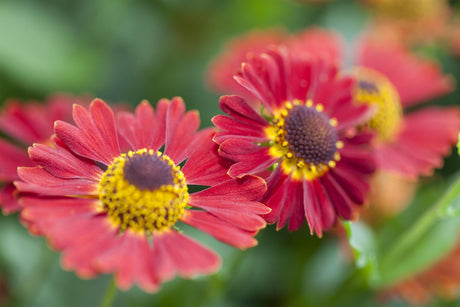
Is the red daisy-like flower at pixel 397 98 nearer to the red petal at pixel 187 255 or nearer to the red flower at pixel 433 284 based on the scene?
the red flower at pixel 433 284

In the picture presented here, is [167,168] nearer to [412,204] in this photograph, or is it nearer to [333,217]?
[333,217]

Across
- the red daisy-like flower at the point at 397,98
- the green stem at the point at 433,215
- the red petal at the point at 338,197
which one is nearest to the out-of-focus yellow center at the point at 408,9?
the red daisy-like flower at the point at 397,98

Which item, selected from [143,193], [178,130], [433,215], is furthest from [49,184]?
[433,215]

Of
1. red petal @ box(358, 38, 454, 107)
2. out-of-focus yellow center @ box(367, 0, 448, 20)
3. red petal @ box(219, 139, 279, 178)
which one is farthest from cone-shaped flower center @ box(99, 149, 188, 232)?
out-of-focus yellow center @ box(367, 0, 448, 20)

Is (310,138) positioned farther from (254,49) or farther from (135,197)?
(254,49)

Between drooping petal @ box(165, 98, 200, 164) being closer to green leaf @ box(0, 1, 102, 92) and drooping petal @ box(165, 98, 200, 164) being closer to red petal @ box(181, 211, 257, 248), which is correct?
red petal @ box(181, 211, 257, 248)

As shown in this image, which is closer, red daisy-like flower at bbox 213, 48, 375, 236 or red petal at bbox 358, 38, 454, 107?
red daisy-like flower at bbox 213, 48, 375, 236

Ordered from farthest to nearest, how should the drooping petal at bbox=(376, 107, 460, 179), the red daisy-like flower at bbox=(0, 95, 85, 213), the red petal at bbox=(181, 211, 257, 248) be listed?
1. the drooping petal at bbox=(376, 107, 460, 179)
2. the red daisy-like flower at bbox=(0, 95, 85, 213)
3. the red petal at bbox=(181, 211, 257, 248)
